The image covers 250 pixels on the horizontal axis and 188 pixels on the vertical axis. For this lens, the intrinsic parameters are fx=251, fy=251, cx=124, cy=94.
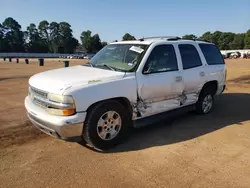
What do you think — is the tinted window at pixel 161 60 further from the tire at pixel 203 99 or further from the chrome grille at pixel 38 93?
the chrome grille at pixel 38 93

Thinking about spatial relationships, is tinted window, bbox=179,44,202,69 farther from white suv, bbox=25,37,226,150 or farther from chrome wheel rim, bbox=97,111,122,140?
chrome wheel rim, bbox=97,111,122,140

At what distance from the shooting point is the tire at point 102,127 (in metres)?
3.96

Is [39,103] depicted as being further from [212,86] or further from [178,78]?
[212,86]

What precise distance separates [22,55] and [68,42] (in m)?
45.9

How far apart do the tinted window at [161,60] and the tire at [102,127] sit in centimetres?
94

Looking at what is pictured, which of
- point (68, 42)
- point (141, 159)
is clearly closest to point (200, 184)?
point (141, 159)

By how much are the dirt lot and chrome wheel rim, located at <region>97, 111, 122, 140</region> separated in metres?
0.28

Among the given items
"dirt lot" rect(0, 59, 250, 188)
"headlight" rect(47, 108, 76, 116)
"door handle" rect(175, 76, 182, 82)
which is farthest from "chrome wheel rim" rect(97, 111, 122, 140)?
"door handle" rect(175, 76, 182, 82)

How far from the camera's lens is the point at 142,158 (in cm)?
395

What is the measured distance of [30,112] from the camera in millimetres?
4262

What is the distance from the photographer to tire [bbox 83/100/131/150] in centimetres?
396

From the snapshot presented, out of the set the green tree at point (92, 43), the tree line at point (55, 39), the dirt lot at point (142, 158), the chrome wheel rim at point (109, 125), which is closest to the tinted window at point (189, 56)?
the dirt lot at point (142, 158)

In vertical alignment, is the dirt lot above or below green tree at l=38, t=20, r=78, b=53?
below

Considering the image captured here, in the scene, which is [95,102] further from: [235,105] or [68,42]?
[68,42]
